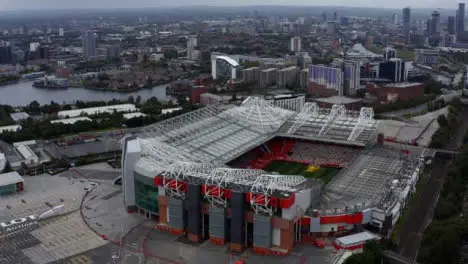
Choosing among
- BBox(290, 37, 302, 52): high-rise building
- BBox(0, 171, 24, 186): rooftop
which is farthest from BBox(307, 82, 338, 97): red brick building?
BBox(290, 37, 302, 52): high-rise building

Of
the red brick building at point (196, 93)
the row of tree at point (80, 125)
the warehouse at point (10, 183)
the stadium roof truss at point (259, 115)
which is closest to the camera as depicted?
the warehouse at point (10, 183)

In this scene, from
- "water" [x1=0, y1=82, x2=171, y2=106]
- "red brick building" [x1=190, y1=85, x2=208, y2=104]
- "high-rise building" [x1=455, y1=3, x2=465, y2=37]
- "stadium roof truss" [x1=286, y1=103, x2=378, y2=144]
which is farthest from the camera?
"high-rise building" [x1=455, y1=3, x2=465, y2=37]

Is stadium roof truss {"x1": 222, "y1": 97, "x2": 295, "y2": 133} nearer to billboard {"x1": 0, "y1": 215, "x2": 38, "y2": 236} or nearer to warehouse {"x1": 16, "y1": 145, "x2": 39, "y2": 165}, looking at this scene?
warehouse {"x1": 16, "y1": 145, "x2": 39, "y2": 165}

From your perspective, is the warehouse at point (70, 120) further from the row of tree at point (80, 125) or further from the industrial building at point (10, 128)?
the industrial building at point (10, 128)

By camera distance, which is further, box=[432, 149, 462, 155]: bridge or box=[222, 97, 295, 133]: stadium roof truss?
box=[432, 149, 462, 155]: bridge

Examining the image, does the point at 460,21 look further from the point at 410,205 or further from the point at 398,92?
the point at 410,205

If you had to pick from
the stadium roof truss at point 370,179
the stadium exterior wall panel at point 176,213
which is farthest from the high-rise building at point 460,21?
the stadium exterior wall panel at point 176,213
